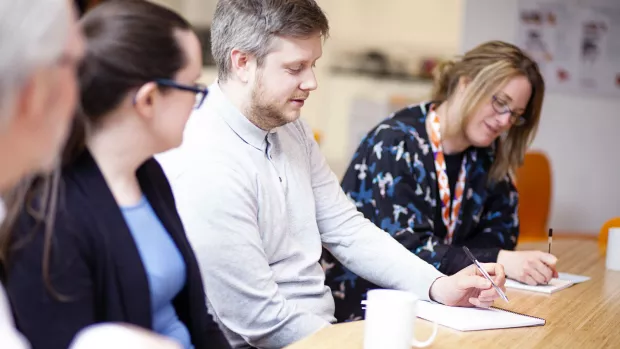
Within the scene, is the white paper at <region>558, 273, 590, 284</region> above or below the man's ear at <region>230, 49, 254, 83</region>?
Answer: below

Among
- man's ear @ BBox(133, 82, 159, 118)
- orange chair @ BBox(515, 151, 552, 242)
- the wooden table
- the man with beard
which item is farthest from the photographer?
orange chair @ BBox(515, 151, 552, 242)

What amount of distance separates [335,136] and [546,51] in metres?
2.37

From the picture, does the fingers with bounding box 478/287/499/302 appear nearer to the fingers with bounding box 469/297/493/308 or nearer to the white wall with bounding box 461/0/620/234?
the fingers with bounding box 469/297/493/308

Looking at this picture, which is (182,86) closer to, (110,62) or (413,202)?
(110,62)

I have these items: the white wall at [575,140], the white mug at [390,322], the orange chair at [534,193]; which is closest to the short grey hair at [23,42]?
the white mug at [390,322]

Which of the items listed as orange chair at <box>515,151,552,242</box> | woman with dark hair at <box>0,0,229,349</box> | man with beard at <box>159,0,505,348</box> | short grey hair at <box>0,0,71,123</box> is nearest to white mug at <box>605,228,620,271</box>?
man with beard at <box>159,0,505,348</box>

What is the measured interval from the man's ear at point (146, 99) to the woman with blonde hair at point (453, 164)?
1.12 meters

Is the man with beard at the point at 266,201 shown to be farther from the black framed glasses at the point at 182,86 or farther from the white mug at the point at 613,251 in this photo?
the white mug at the point at 613,251

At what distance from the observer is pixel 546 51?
161 inches

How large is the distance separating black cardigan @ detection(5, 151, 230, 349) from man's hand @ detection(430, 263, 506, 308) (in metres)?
0.64

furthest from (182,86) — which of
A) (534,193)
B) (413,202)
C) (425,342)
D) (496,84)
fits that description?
(534,193)

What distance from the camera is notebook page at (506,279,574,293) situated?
2025mm

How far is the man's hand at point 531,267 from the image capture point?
2.07 meters

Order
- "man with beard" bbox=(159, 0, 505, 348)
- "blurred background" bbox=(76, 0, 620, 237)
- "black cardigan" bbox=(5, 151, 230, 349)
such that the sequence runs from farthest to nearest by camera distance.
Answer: "blurred background" bbox=(76, 0, 620, 237) < "man with beard" bbox=(159, 0, 505, 348) < "black cardigan" bbox=(5, 151, 230, 349)
